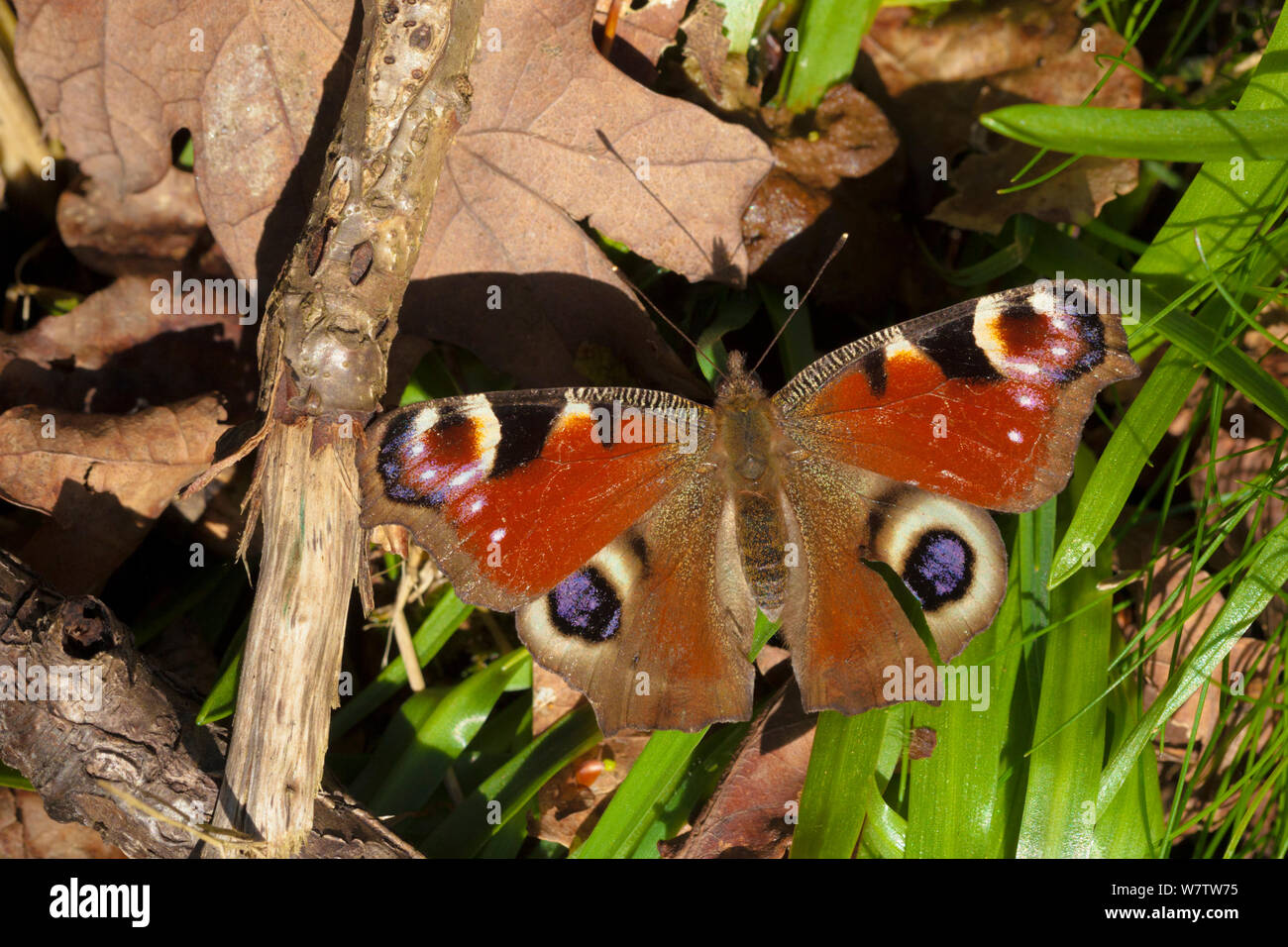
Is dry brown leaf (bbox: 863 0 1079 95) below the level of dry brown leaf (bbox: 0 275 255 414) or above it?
above

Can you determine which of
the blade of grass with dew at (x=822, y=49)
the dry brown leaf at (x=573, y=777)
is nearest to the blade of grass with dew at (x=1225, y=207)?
the blade of grass with dew at (x=822, y=49)

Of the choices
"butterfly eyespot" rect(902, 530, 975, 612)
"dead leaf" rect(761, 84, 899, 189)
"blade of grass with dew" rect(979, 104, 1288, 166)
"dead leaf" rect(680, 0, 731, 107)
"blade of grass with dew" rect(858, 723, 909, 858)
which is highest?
"dead leaf" rect(680, 0, 731, 107)

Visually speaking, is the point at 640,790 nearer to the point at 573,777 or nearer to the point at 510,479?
the point at 573,777

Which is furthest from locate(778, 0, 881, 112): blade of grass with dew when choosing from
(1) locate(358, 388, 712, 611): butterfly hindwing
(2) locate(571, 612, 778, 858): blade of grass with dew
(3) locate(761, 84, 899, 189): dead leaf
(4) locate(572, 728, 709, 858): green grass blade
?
(4) locate(572, 728, 709, 858): green grass blade

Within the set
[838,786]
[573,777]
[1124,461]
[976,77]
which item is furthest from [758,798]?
[976,77]

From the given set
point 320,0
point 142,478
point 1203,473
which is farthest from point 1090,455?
point 142,478

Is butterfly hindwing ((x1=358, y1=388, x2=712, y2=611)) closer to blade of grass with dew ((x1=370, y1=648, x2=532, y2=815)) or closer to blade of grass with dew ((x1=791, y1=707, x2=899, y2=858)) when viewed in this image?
blade of grass with dew ((x1=370, y1=648, x2=532, y2=815))
